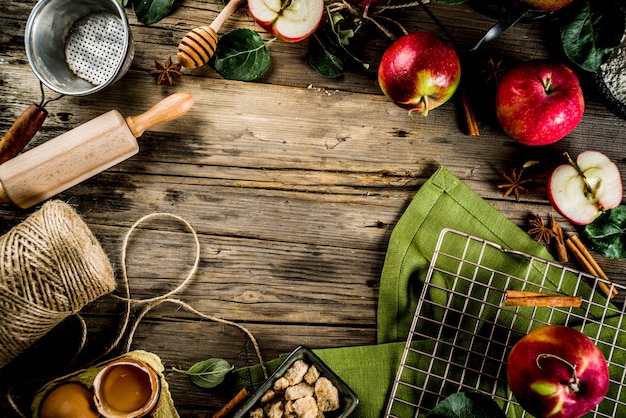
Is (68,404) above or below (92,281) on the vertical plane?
below

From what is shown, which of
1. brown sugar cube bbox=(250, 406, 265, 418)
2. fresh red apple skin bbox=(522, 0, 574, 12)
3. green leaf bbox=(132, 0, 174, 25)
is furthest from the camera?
green leaf bbox=(132, 0, 174, 25)

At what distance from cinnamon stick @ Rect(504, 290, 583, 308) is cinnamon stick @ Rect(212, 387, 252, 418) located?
0.55m

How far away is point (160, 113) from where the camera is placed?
1027 millimetres

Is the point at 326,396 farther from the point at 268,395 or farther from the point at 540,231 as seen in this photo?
the point at 540,231

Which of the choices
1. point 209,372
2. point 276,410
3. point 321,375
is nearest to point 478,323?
point 321,375

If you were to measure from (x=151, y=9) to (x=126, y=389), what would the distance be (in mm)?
768

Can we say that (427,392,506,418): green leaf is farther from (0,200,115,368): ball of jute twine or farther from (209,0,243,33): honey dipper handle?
(209,0,243,33): honey dipper handle

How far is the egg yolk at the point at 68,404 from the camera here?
938 millimetres

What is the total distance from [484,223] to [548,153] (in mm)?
224

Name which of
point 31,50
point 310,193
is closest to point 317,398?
point 310,193

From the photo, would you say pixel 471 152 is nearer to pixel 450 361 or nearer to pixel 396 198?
pixel 396 198

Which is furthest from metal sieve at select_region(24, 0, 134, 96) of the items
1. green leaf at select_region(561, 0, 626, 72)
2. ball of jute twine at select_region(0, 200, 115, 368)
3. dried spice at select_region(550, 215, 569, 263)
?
dried spice at select_region(550, 215, 569, 263)

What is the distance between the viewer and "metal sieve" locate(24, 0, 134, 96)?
1044 millimetres

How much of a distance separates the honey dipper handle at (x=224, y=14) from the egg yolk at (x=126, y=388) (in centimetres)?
70
